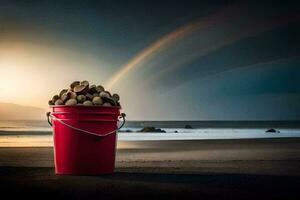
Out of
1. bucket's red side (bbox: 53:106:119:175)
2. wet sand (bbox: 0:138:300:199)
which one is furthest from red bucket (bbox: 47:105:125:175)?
wet sand (bbox: 0:138:300:199)

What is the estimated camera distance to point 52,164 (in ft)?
27.3

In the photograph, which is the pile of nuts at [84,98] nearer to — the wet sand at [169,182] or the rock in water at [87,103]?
the rock in water at [87,103]

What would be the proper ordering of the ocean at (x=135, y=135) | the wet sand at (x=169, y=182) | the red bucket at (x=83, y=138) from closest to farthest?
the wet sand at (x=169, y=182), the red bucket at (x=83, y=138), the ocean at (x=135, y=135)

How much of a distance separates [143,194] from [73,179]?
4.90 ft

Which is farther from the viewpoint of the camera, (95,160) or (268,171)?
(268,171)

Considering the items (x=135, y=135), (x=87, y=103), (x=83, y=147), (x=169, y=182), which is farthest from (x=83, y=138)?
(x=135, y=135)

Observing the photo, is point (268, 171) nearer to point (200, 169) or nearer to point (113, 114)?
point (200, 169)

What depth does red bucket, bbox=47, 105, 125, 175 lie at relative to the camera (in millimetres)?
6641

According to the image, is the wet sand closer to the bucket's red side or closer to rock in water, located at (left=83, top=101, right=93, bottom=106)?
the bucket's red side

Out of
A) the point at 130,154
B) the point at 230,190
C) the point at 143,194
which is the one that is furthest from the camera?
the point at 130,154

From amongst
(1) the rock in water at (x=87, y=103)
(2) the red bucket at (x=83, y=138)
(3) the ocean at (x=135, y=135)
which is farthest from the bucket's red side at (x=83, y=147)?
(3) the ocean at (x=135, y=135)

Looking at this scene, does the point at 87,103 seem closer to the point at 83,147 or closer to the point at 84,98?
the point at 84,98

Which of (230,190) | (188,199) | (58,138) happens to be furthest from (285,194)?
(58,138)

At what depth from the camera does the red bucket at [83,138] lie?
6641 mm
